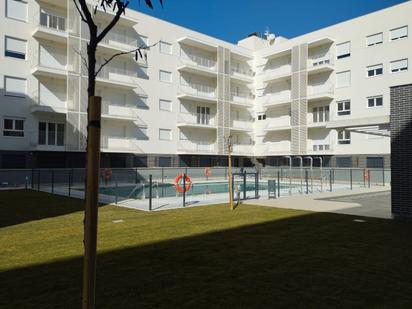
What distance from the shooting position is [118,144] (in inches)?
1236

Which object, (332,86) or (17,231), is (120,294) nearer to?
(17,231)

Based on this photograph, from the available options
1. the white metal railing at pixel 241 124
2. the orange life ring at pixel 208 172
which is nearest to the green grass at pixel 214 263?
the orange life ring at pixel 208 172

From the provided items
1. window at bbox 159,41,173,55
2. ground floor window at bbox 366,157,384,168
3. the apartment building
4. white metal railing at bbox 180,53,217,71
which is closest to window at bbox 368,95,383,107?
the apartment building

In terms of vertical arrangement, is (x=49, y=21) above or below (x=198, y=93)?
above

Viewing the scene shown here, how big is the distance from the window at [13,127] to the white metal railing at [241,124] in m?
22.1

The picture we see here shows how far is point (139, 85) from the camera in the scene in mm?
33688

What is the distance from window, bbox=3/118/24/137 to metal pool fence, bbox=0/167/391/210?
127 inches

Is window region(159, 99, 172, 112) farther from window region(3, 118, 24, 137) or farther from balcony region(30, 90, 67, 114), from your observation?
window region(3, 118, 24, 137)

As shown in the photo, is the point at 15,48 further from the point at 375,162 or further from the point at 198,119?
the point at 375,162

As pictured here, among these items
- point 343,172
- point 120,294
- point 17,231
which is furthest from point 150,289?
point 343,172

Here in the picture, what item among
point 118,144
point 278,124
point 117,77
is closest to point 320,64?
point 278,124

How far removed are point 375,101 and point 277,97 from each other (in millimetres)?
11471

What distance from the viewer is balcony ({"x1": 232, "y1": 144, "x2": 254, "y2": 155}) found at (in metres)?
41.1

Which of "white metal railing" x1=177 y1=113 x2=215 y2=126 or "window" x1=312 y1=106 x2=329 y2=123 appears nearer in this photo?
"window" x1=312 y1=106 x2=329 y2=123
